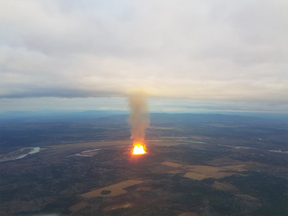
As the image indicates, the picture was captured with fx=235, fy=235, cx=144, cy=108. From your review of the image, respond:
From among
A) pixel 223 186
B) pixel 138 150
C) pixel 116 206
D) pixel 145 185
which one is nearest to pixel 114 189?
pixel 145 185

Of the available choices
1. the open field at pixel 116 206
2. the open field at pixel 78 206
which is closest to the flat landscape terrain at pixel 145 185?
the open field at pixel 116 206

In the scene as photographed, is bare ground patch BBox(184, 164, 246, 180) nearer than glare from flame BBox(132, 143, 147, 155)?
Yes

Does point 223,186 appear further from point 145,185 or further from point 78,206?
point 78,206

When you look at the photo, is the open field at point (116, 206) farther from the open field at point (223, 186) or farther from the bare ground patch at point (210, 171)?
the bare ground patch at point (210, 171)

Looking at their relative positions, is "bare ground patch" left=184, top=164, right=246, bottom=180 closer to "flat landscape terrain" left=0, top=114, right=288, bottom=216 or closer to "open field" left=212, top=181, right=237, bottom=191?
"flat landscape terrain" left=0, top=114, right=288, bottom=216

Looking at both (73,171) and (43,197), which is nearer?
(43,197)

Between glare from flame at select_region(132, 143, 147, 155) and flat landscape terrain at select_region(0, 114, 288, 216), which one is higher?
glare from flame at select_region(132, 143, 147, 155)

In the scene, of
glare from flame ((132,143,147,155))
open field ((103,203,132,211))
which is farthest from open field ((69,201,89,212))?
glare from flame ((132,143,147,155))

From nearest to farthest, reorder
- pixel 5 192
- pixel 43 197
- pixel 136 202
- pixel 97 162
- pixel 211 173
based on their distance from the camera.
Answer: pixel 136 202
pixel 43 197
pixel 5 192
pixel 211 173
pixel 97 162

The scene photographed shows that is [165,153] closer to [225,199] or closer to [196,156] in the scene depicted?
[196,156]

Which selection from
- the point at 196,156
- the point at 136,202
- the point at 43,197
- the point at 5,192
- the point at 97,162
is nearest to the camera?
the point at 136,202

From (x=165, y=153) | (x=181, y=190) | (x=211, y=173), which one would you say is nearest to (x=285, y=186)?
(x=211, y=173)
